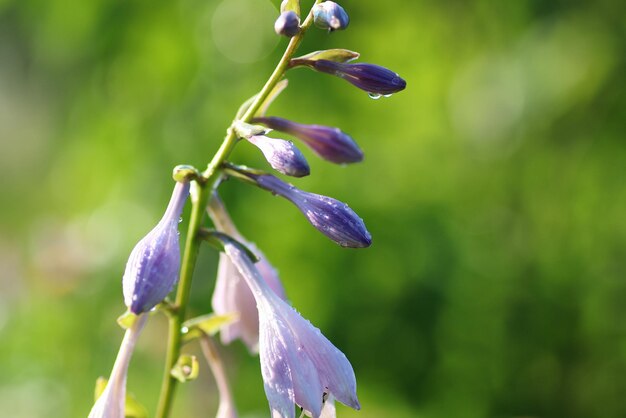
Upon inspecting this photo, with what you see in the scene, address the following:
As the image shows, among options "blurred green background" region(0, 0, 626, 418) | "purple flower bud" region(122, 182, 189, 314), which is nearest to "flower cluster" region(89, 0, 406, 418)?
"purple flower bud" region(122, 182, 189, 314)

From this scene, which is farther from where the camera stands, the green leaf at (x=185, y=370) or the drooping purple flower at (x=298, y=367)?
the green leaf at (x=185, y=370)

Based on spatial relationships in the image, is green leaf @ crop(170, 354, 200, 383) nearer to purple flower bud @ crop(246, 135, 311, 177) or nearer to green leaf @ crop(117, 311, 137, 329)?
green leaf @ crop(117, 311, 137, 329)

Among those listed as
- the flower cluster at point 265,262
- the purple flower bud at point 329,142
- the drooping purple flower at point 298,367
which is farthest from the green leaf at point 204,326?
the purple flower bud at point 329,142

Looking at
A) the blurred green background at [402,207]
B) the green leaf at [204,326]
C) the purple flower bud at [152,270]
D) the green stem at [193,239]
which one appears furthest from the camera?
the blurred green background at [402,207]

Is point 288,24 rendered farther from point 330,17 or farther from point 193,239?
point 193,239

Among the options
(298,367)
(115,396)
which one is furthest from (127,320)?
(298,367)

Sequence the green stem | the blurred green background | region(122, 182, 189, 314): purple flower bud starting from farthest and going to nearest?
1. the blurred green background
2. the green stem
3. region(122, 182, 189, 314): purple flower bud

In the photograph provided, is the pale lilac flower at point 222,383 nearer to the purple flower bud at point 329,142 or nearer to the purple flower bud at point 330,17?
the purple flower bud at point 329,142
